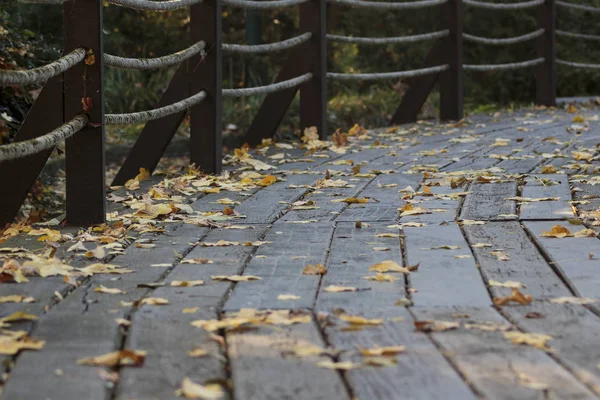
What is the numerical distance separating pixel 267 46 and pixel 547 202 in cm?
275

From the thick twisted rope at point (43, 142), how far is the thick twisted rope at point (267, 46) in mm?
2026

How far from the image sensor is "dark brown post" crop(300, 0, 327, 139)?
7.10 metres

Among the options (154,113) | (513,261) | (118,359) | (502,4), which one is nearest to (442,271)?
(513,261)

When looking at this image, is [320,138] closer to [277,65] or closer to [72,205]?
[72,205]

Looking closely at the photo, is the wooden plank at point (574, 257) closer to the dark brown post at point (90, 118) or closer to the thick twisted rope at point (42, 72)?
the dark brown post at point (90, 118)

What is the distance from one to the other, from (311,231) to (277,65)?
882 centimetres

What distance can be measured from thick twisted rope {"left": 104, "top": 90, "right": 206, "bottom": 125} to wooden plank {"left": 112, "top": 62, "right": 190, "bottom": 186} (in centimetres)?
15

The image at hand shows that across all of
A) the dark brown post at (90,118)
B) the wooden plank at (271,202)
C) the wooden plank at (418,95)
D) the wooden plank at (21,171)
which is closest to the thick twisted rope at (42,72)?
the dark brown post at (90,118)

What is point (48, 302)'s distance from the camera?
2752 mm

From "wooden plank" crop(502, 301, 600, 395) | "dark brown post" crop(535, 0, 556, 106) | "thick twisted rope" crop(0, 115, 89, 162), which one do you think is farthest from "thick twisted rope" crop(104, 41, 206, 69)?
"dark brown post" crop(535, 0, 556, 106)

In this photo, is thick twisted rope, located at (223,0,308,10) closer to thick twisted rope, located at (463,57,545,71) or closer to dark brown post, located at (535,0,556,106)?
thick twisted rope, located at (463,57,545,71)

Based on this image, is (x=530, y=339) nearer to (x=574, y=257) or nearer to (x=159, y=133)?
(x=574, y=257)

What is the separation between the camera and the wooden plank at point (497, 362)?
6.70ft

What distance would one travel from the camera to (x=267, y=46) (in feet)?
21.6
